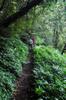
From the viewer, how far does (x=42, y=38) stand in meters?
34.2

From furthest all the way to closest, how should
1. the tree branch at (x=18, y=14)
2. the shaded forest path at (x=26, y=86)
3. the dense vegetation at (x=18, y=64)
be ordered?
the tree branch at (x=18, y=14) < the dense vegetation at (x=18, y=64) < the shaded forest path at (x=26, y=86)

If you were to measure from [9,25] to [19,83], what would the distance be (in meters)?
5.28

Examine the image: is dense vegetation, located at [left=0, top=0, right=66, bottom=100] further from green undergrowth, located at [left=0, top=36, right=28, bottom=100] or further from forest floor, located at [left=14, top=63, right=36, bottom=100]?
forest floor, located at [left=14, top=63, right=36, bottom=100]

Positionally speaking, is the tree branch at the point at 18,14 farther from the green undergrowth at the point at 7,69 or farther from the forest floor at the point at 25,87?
the forest floor at the point at 25,87

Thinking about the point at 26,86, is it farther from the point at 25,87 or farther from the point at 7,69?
the point at 7,69

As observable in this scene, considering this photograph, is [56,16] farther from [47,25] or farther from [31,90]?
[31,90]

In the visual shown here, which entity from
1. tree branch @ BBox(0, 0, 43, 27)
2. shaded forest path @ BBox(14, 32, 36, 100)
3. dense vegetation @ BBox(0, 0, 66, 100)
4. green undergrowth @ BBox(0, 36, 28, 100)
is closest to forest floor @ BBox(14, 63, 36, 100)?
shaded forest path @ BBox(14, 32, 36, 100)

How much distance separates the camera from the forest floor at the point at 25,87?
976 cm

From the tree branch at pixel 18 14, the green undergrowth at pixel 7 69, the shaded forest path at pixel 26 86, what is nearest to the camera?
the green undergrowth at pixel 7 69

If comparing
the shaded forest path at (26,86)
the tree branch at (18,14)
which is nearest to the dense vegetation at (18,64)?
the tree branch at (18,14)

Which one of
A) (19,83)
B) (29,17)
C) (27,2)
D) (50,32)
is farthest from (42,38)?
(19,83)

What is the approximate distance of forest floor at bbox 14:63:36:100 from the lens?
9758 millimetres

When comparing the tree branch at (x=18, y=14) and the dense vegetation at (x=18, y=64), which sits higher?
the tree branch at (x=18, y=14)

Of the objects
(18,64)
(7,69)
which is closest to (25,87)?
(7,69)
